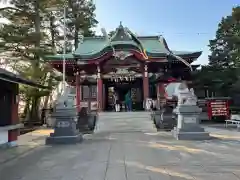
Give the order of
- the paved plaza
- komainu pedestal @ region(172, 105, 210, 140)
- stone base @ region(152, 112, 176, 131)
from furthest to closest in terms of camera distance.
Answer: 1. stone base @ region(152, 112, 176, 131)
2. komainu pedestal @ region(172, 105, 210, 140)
3. the paved plaza

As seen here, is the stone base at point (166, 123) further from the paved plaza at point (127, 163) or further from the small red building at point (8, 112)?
the small red building at point (8, 112)

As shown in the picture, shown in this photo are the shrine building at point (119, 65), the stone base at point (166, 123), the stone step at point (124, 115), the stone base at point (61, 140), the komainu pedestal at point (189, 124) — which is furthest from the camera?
the shrine building at point (119, 65)

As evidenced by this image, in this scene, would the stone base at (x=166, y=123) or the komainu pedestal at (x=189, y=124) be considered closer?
the komainu pedestal at (x=189, y=124)

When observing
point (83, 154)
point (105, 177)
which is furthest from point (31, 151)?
point (105, 177)

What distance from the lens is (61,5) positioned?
95.9ft

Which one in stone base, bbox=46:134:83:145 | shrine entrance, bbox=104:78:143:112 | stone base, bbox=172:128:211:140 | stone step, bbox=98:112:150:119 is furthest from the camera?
shrine entrance, bbox=104:78:143:112

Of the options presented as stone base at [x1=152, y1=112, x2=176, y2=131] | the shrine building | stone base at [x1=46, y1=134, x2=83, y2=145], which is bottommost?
stone base at [x1=46, y1=134, x2=83, y2=145]

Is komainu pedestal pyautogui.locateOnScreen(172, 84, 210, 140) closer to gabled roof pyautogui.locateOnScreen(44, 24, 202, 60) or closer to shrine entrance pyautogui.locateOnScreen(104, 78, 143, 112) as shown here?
gabled roof pyautogui.locateOnScreen(44, 24, 202, 60)

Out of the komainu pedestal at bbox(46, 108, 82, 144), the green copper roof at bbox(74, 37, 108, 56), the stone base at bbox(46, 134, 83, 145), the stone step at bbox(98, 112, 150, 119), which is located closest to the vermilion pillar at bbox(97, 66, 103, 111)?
the stone step at bbox(98, 112, 150, 119)

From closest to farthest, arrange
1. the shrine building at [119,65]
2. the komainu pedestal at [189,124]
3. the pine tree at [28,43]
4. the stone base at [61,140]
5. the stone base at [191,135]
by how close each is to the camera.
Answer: the stone base at [61,140]
the stone base at [191,135]
the komainu pedestal at [189,124]
the shrine building at [119,65]
the pine tree at [28,43]

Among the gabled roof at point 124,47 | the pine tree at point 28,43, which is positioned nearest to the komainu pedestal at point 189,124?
the gabled roof at point 124,47

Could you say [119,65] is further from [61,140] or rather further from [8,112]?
[8,112]

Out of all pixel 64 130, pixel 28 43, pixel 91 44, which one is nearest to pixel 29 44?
pixel 28 43

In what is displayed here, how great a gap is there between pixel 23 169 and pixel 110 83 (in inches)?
855
